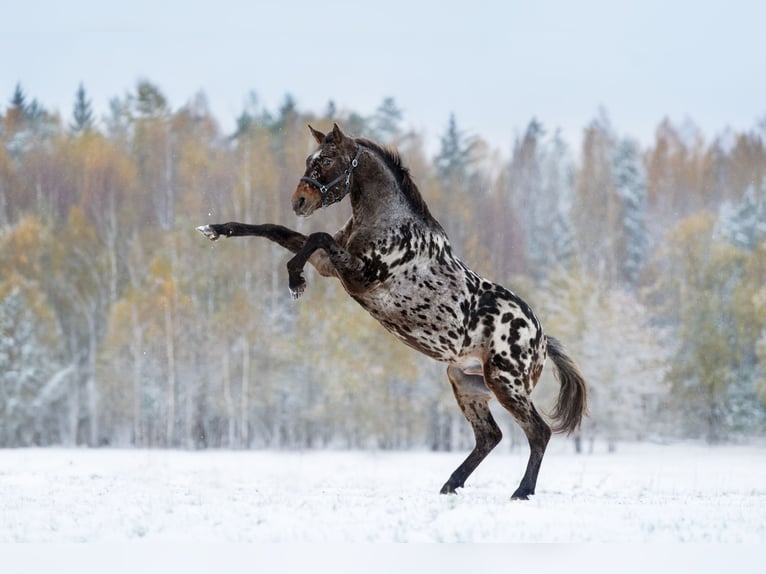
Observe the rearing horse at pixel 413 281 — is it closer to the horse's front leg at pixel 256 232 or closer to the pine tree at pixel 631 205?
the horse's front leg at pixel 256 232

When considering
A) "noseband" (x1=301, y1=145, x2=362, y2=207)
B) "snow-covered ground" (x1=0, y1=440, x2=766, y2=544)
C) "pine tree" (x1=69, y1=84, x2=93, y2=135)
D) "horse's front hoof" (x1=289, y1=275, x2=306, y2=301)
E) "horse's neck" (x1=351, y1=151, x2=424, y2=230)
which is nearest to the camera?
"snow-covered ground" (x1=0, y1=440, x2=766, y2=544)

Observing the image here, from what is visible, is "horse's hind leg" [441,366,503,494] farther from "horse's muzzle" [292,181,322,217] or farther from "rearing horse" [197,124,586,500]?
"horse's muzzle" [292,181,322,217]

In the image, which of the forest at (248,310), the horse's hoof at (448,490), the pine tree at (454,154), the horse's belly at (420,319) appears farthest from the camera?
the pine tree at (454,154)

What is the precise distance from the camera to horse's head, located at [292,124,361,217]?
26.1 ft

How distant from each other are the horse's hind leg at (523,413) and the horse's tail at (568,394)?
61 centimetres

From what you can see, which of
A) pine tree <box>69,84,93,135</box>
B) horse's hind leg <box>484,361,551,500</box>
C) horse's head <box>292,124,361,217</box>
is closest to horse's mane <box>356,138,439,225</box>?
horse's head <box>292,124,361,217</box>

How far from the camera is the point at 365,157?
838 centimetres

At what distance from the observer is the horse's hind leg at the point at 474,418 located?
893 centimetres

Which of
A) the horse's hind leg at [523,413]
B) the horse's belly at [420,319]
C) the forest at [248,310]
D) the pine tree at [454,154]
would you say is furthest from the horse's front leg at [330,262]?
the pine tree at [454,154]

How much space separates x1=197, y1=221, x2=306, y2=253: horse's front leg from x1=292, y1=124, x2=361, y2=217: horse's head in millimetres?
204

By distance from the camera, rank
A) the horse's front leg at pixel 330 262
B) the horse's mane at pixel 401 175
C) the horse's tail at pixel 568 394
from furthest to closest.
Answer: the horse's tail at pixel 568 394 → the horse's mane at pixel 401 175 → the horse's front leg at pixel 330 262


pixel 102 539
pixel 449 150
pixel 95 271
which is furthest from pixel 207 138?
pixel 102 539

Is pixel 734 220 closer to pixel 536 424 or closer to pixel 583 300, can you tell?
pixel 583 300

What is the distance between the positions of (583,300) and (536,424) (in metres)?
21.1
